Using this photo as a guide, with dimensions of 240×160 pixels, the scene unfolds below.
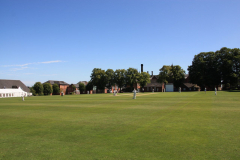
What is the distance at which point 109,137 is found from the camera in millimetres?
8031

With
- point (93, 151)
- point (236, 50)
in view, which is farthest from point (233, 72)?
point (93, 151)

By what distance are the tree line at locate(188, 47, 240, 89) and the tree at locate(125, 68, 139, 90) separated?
26220mm

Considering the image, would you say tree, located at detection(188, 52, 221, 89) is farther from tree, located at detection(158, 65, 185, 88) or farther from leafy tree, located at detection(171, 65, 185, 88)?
tree, located at detection(158, 65, 185, 88)

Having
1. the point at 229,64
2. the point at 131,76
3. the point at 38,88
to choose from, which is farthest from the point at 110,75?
the point at 229,64

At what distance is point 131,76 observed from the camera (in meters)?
98.7

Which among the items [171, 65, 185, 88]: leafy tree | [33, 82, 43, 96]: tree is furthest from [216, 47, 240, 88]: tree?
[33, 82, 43, 96]: tree

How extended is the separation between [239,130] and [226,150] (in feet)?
10.6

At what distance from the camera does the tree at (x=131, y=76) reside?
97.9 m

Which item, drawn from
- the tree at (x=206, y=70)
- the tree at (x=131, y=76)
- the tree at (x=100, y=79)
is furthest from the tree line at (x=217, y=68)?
the tree at (x=100, y=79)

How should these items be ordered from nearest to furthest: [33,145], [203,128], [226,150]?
[226,150], [33,145], [203,128]

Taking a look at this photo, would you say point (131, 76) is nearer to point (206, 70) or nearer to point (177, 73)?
point (177, 73)

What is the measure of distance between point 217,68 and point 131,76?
3926 centimetres

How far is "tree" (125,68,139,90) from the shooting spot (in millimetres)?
97938

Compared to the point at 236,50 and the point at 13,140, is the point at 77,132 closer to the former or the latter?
the point at 13,140
